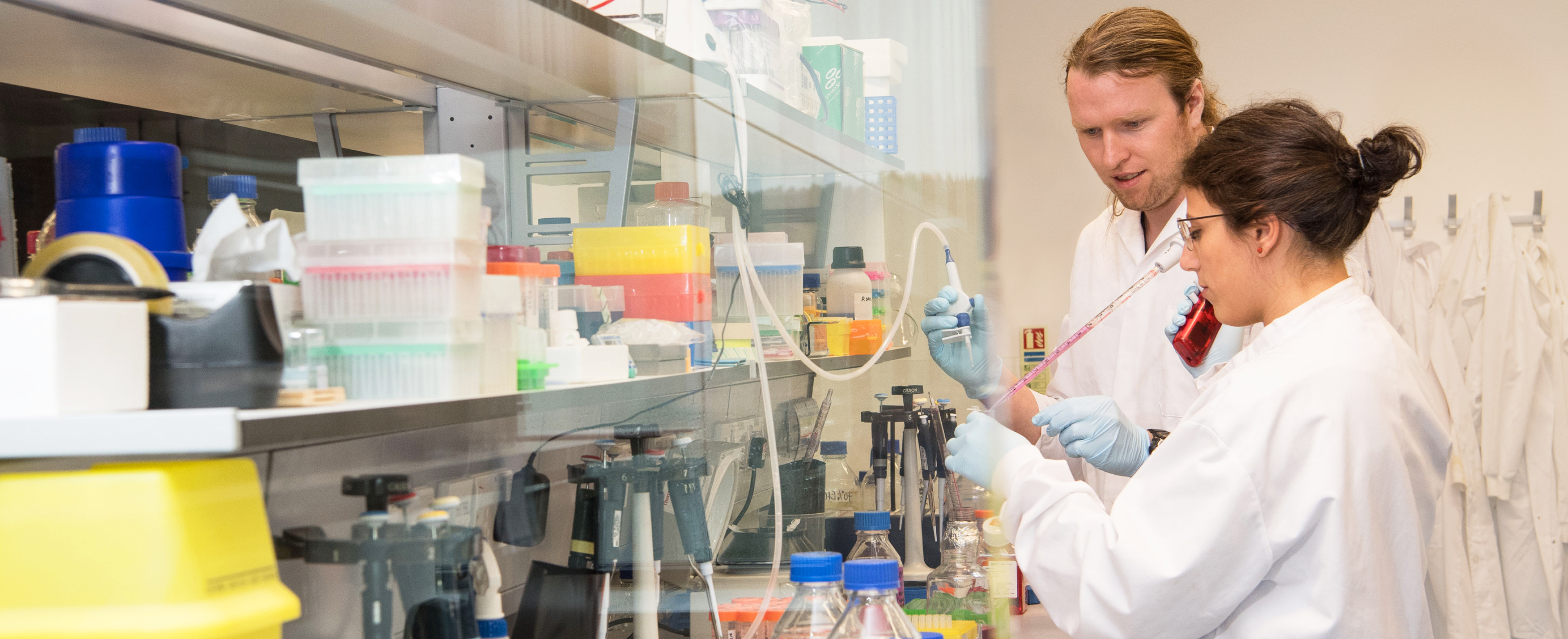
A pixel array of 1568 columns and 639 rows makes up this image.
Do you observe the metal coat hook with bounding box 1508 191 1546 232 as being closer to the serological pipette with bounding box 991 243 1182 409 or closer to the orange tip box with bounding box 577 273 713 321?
the serological pipette with bounding box 991 243 1182 409

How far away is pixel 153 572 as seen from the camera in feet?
2.32

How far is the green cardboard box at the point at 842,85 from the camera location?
1.71 meters

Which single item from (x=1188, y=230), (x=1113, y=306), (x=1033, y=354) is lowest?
(x=1033, y=354)

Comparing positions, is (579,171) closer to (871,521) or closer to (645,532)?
(645,532)

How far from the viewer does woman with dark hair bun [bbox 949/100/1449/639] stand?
125cm

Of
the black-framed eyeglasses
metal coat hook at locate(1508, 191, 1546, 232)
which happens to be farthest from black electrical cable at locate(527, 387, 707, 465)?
metal coat hook at locate(1508, 191, 1546, 232)

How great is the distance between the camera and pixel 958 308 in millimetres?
1509

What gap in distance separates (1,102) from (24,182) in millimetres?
167

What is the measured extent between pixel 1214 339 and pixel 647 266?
3.46 feet

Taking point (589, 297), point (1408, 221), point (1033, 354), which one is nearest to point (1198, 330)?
point (1033, 354)

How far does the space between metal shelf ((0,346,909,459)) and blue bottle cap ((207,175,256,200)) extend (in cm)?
33

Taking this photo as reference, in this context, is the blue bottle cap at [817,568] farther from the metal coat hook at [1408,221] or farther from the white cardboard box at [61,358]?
the metal coat hook at [1408,221]

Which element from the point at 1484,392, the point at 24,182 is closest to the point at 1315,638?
the point at 24,182

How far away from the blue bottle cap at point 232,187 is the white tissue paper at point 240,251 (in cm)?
15
